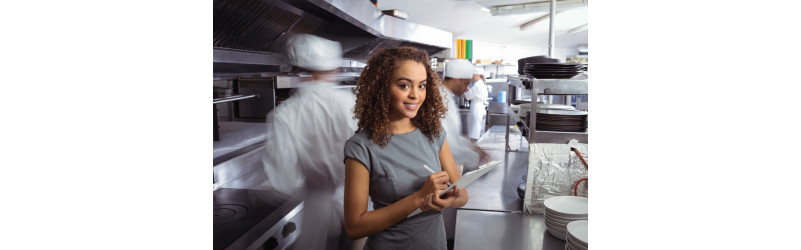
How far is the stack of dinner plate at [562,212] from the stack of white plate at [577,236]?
202 mm

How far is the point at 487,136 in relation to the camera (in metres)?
3.09

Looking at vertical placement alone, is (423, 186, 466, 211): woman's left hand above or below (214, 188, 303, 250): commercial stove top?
above

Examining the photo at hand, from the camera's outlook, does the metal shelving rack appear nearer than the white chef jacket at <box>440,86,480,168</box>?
Yes

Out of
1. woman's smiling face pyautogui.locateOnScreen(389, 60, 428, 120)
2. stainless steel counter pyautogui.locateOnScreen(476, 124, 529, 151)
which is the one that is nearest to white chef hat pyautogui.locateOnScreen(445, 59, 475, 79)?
stainless steel counter pyautogui.locateOnScreen(476, 124, 529, 151)

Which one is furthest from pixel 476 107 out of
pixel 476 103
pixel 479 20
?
pixel 479 20

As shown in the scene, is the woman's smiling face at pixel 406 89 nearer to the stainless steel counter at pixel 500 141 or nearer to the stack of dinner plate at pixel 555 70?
the stack of dinner plate at pixel 555 70

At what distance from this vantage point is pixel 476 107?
4.94 meters

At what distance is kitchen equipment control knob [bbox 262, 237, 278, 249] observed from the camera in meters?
1.25

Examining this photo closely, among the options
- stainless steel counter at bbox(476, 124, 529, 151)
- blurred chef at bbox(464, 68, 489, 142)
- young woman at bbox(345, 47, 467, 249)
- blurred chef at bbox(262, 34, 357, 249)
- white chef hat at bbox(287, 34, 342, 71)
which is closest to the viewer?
young woman at bbox(345, 47, 467, 249)

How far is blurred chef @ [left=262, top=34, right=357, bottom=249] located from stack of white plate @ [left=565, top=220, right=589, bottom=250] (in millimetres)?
1036

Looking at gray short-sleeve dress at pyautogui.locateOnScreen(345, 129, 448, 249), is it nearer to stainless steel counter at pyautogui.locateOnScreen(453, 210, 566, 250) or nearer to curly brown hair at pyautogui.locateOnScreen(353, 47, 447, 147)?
curly brown hair at pyautogui.locateOnScreen(353, 47, 447, 147)

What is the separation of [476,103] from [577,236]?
410 cm
